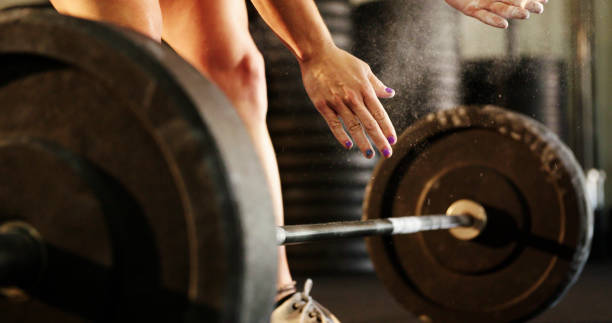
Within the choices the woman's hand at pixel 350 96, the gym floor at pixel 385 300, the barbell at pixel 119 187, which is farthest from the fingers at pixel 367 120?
the gym floor at pixel 385 300

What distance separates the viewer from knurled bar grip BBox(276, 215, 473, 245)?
2.36 feet

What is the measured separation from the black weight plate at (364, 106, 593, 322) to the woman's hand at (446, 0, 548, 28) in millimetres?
269

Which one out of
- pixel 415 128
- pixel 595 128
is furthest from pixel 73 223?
pixel 595 128

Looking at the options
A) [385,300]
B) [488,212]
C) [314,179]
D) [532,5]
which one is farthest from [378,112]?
[314,179]

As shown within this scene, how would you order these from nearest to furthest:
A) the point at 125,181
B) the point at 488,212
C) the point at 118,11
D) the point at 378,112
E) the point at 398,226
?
the point at 125,181, the point at 118,11, the point at 378,112, the point at 398,226, the point at 488,212

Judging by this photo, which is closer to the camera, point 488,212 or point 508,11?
point 508,11

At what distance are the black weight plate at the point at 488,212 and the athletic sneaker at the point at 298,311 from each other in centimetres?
26

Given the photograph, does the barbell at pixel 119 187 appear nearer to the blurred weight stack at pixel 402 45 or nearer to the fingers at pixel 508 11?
the blurred weight stack at pixel 402 45

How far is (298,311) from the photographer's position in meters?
0.97

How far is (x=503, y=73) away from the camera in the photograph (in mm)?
889

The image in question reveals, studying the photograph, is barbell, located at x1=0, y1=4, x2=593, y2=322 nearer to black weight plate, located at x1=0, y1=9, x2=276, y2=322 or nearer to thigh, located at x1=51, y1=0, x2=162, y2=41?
black weight plate, located at x1=0, y1=9, x2=276, y2=322

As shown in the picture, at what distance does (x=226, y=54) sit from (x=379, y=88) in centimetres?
28

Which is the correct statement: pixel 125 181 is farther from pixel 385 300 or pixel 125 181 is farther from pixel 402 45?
pixel 385 300

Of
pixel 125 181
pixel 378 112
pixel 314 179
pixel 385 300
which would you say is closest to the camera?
pixel 125 181
